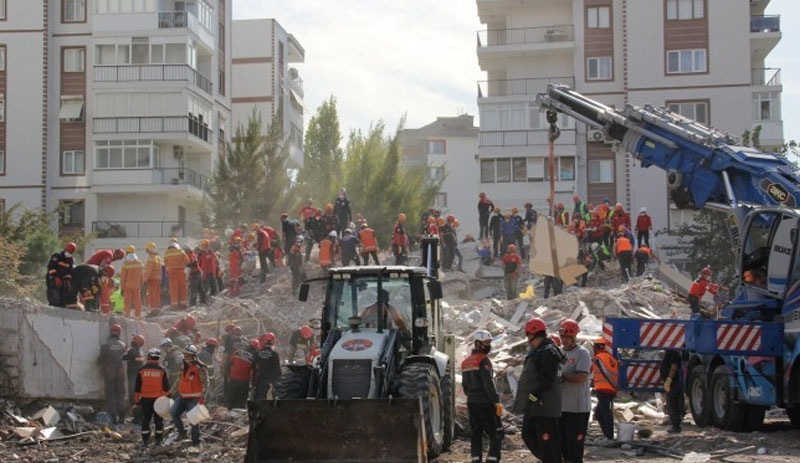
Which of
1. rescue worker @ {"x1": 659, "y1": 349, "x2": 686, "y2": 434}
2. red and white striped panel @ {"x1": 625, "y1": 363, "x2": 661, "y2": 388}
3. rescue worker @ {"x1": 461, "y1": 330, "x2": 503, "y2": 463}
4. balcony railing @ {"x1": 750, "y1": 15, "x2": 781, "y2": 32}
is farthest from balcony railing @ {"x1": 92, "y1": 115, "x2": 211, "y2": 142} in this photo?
rescue worker @ {"x1": 461, "y1": 330, "x2": 503, "y2": 463}

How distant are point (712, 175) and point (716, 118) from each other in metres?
34.8

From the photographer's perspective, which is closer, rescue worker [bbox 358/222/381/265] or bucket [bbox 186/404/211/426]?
bucket [bbox 186/404/211/426]

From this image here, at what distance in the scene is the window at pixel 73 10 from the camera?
55.1 m

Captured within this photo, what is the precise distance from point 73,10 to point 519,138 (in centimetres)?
2051

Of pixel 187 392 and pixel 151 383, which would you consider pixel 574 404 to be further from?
pixel 151 383

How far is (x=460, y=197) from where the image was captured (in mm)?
88312

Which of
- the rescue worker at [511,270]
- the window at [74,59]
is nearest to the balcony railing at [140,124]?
the window at [74,59]

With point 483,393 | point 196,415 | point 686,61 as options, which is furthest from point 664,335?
point 686,61

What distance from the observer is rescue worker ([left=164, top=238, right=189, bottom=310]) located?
101ft

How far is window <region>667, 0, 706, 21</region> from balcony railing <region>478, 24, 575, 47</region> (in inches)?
172

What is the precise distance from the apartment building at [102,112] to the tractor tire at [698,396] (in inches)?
1421

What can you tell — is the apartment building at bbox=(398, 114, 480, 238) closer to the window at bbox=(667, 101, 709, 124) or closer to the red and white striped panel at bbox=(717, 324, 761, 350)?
the window at bbox=(667, 101, 709, 124)

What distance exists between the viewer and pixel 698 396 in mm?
20375

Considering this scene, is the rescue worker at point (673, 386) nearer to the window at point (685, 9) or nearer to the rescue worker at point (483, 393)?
the rescue worker at point (483, 393)
